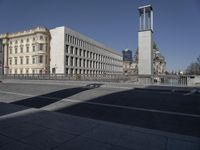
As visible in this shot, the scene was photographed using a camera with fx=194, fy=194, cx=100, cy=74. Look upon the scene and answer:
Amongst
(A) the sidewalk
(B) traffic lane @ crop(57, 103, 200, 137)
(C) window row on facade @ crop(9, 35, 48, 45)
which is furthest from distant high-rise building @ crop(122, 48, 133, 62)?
(A) the sidewalk

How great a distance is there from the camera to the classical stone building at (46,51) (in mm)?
64438

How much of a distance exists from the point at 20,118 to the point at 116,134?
133 inches

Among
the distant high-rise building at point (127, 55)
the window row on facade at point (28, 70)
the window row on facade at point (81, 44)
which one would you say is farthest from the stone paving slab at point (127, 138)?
the distant high-rise building at point (127, 55)

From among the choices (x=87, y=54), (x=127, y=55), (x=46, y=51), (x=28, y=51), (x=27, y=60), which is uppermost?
(x=127, y=55)

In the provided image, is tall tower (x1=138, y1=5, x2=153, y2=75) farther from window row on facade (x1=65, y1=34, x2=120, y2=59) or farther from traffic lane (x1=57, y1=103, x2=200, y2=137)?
window row on facade (x1=65, y1=34, x2=120, y2=59)

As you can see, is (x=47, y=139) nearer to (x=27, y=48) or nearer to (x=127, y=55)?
(x=27, y=48)

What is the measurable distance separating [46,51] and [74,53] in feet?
35.2

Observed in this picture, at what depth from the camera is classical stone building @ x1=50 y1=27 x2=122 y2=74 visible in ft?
214

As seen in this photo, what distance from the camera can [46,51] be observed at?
6562cm

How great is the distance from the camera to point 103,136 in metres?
4.72

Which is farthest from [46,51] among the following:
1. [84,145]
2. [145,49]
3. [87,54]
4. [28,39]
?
[84,145]

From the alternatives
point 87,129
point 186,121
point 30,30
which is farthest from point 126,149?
point 30,30

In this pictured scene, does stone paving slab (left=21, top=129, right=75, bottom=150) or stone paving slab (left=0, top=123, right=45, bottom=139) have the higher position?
stone paving slab (left=0, top=123, right=45, bottom=139)

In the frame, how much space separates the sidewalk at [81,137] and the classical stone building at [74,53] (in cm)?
5977
